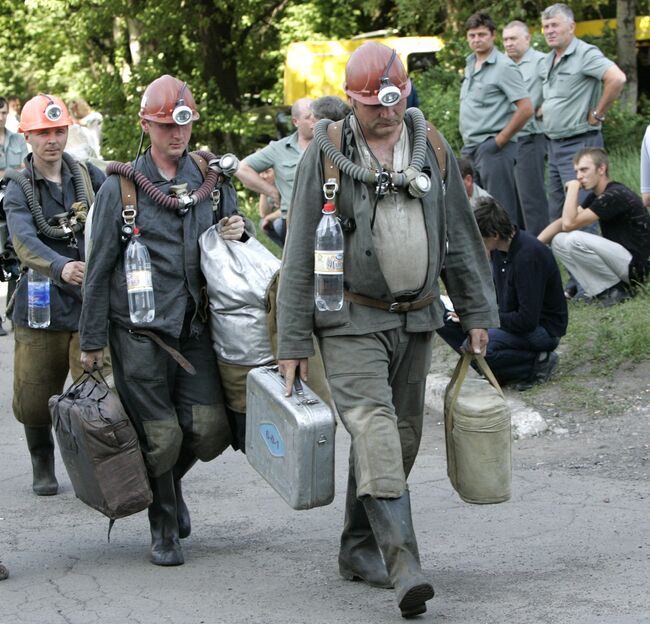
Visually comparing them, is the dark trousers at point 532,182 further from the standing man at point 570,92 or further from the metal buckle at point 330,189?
the metal buckle at point 330,189

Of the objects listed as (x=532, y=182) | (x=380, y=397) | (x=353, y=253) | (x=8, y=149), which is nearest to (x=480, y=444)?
(x=380, y=397)

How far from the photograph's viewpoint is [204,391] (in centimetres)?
568

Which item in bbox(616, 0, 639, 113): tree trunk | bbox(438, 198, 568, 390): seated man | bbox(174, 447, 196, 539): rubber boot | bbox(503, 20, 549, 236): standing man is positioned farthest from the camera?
bbox(616, 0, 639, 113): tree trunk

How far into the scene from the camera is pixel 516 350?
8125 millimetres

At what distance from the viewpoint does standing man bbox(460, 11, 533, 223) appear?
1099cm

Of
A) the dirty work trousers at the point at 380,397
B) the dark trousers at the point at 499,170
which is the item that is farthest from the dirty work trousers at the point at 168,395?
the dark trousers at the point at 499,170

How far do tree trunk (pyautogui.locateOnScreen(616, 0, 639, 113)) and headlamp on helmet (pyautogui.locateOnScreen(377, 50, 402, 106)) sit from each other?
12.2 meters

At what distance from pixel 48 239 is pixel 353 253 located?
2288 mm

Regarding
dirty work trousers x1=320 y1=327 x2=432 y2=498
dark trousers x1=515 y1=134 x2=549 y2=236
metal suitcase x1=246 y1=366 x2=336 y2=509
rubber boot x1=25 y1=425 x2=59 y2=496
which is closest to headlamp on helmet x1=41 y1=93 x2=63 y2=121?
rubber boot x1=25 y1=425 x2=59 y2=496

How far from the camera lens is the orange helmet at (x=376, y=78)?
15.7 ft

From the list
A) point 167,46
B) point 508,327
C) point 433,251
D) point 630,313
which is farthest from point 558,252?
point 167,46

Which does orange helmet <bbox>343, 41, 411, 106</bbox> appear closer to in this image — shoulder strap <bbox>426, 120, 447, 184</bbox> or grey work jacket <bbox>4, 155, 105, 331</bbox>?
shoulder strap <bbox>426, 120, 447, 184</bbox>

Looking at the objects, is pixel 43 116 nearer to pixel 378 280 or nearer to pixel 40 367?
pixel 40 367

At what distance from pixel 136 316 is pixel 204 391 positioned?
487 mm
